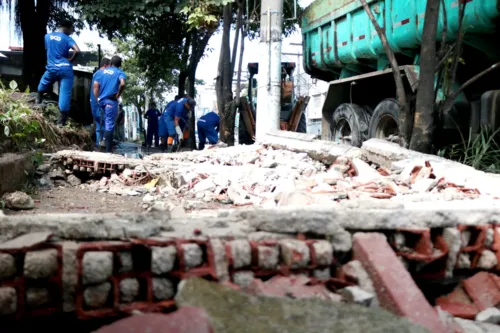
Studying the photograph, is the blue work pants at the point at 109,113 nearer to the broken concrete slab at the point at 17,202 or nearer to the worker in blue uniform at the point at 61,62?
the worker in blue uniform at the point at 61,62

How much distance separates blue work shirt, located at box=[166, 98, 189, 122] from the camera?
504 inches

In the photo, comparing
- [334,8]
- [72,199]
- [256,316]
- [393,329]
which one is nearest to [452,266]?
[393,329]

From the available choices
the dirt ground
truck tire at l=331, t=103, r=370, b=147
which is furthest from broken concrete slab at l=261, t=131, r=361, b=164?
the dirt ground

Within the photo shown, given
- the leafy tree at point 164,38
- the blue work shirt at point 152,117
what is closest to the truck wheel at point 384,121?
the leafy tree at point 164,38

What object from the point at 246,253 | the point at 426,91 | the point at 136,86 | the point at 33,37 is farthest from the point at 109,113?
the point at 136,86

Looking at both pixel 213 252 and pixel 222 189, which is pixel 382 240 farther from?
pixel 222 189

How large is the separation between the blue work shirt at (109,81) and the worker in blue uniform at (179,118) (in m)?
4.37

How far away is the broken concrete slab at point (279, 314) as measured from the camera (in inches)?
62.1

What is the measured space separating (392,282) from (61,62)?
24.4 ft

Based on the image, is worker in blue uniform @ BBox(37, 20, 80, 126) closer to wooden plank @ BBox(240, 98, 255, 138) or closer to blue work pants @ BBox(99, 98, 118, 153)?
blue work pants @ BBox(99, 98, 118, 153)

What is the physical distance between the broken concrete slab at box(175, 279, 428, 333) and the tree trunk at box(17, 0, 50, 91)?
35.7 ft

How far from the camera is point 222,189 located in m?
5.14

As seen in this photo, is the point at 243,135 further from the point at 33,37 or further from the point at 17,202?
the point at 17,202

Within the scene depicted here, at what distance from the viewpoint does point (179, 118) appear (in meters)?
12.8
